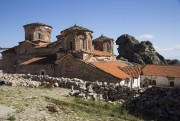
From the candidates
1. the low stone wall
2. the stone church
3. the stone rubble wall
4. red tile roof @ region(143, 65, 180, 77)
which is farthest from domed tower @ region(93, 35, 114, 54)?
the low stone wall

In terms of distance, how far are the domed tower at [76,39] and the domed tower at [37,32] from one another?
7828mm

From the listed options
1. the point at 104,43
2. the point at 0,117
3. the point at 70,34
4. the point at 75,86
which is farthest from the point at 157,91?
the point at 104,43

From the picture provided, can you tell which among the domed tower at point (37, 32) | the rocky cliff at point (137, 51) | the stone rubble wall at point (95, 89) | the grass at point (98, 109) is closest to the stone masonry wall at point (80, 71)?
the stone rubble wall at point (95, 89)

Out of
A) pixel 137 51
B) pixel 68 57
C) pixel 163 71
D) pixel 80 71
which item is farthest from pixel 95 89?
pixel 137 51

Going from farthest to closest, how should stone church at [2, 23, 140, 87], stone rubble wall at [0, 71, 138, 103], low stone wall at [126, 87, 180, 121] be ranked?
stone church at [2, 23, 140, 87] → stone rubble wall at [0, 71, 138, 103] → low stone wall at [126, 87, 180, 121]

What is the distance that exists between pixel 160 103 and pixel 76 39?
1381 cm

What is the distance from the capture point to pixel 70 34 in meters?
24.6

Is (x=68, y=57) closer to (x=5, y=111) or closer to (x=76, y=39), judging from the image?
(x=76, y=39)

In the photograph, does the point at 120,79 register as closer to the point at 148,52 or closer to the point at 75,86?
the point at 75,86

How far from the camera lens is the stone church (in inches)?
872

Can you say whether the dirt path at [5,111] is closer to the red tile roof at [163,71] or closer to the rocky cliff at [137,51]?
the red tile roof at [163,71]

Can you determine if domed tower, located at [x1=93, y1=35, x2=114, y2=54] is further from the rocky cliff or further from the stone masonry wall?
the rocky cliff

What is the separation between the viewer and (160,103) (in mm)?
12469

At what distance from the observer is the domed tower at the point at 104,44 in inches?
1335
